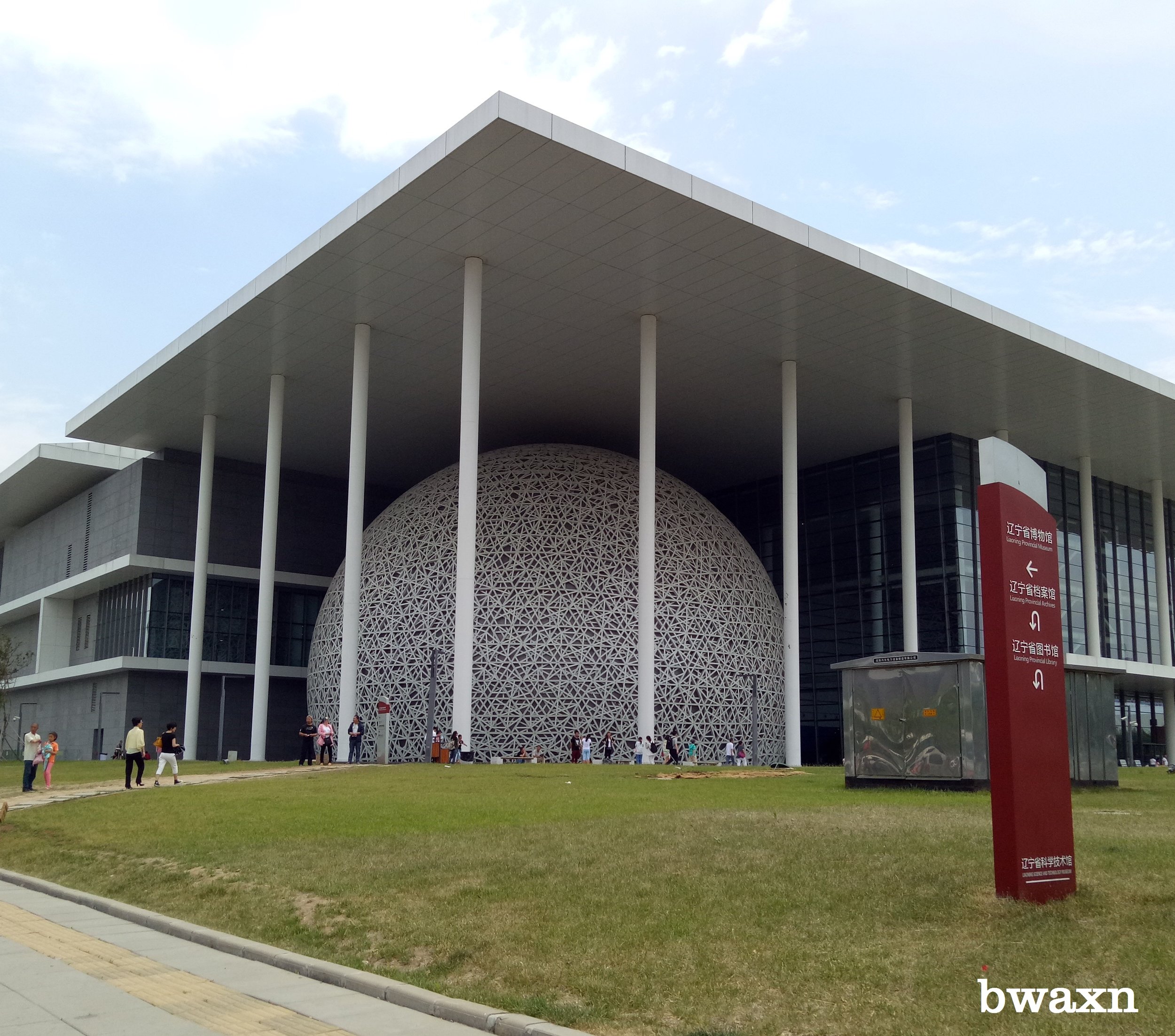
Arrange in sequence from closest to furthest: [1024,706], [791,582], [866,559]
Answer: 1. [1024,706]
2. [791,582]
3. [866,559]

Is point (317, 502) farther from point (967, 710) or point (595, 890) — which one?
point (595, 890)

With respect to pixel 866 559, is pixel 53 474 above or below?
above

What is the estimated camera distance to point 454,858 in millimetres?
10805

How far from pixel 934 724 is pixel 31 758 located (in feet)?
50.5

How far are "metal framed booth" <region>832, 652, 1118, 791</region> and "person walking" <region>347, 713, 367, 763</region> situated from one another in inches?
528

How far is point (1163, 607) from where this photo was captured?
4716cm

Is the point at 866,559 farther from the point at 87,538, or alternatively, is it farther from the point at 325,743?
the point at 87,538

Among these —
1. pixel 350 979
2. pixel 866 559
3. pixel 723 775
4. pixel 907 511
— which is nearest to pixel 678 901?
pixel 350 979

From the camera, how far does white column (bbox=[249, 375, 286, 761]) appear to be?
3506cm

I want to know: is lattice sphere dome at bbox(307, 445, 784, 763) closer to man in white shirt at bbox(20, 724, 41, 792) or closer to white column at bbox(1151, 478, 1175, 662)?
man in white shirt at bbox(20, 724, 41, 792)

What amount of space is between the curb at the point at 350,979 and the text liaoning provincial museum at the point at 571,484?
11.1m

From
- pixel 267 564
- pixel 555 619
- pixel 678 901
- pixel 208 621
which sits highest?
pixel 267 564

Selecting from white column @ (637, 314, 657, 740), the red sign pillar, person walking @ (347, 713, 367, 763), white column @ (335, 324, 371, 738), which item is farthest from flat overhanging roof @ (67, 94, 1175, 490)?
the red sign pillar

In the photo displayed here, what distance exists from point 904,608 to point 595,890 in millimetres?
27924
